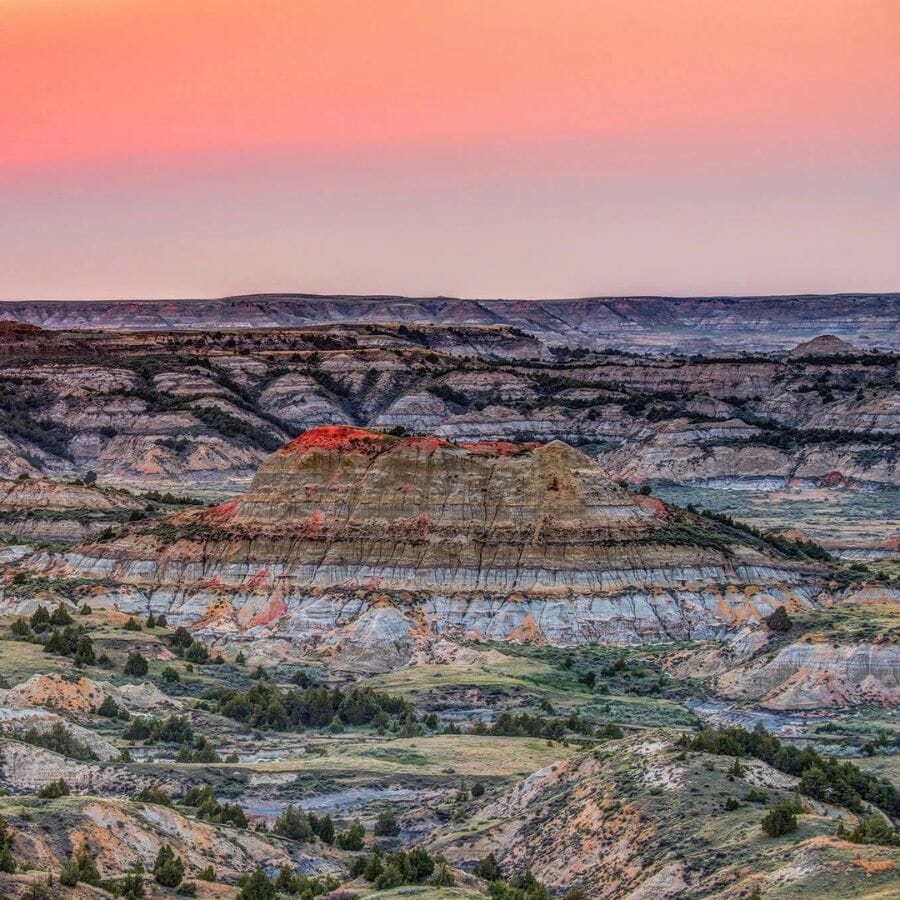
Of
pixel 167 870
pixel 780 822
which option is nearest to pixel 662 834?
pixel 780 822

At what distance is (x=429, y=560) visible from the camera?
3875 inches

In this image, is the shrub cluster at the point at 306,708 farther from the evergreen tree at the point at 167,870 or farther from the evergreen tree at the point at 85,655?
the evergreen tree at the point at 167,870

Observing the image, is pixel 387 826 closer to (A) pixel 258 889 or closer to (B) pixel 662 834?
(B) pixel 662 834

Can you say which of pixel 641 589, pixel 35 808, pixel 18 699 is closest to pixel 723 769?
pixel 35 808

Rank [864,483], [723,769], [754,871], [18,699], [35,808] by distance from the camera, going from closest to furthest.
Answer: [754,871]
[35,808]
[723,769]
[18,699]
[864,483]

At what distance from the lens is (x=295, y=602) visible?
318ft

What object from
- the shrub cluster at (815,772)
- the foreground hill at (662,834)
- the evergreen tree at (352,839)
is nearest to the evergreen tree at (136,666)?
the foreground hill at (662,834)

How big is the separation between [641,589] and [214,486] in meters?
92.9

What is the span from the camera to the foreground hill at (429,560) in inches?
3693

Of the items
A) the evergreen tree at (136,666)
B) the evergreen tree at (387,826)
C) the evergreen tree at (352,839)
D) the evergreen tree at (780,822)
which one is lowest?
the evergreen tree at (136,666)

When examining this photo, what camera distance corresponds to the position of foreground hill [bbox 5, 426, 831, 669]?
308 feet

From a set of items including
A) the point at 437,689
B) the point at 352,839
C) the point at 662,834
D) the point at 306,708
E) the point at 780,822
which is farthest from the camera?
the point at 437,689

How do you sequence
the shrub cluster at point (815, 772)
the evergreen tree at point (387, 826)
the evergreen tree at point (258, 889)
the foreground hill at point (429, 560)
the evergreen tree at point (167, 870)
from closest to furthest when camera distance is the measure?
the evergreen tree at point (167, 870), the evergreen tree at point (258, 889), the shrub cluster at point (815, 772), the evergreen tree at point (387, 826), the foreground hill at point (429, 560)

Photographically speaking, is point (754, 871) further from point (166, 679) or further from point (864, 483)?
point (864, 483)
